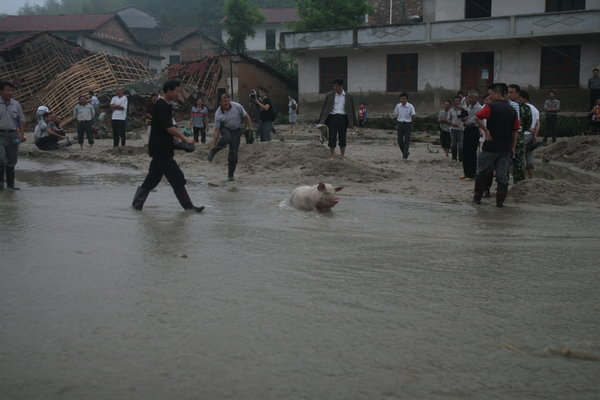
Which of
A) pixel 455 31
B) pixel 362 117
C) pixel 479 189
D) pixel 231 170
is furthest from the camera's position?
pixel 362 117

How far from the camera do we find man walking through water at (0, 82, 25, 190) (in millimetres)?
10148

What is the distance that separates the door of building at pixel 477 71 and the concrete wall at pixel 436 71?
0.26 m

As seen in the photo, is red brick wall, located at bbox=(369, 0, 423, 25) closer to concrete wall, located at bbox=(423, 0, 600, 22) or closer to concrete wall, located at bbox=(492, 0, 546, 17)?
concrete wall, located at bbox=(423, 0, 600, 22)

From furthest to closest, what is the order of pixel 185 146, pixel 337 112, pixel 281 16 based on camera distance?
pixel 281 16
pixel 337 112
pixel 185 146

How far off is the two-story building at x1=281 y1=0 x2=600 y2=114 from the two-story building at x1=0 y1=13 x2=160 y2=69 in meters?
27.8

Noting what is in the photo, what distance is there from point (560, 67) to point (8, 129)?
26.2 metres

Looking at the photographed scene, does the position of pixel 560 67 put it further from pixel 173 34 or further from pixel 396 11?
pixel 173 34

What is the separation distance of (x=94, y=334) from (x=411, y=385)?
1.85m

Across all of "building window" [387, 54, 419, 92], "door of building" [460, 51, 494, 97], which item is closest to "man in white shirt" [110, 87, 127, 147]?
"building window" [387, 54, 419, 92]

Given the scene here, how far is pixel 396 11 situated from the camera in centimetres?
4375

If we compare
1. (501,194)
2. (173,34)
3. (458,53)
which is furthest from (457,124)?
(173,34)

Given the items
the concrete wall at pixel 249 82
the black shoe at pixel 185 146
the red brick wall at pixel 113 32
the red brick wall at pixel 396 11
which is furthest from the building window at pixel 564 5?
the red brick wall at pixel 113 32

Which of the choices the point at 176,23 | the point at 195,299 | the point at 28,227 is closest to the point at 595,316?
the point at 195,299

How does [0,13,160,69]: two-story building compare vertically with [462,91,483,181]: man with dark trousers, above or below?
above
